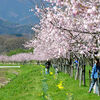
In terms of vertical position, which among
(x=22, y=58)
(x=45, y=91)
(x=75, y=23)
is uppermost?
(x=75, y=23)

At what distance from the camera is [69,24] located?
13125 millimetres

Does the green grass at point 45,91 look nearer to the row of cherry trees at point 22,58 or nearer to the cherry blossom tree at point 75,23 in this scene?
the cherry blossom tree at point 75,23

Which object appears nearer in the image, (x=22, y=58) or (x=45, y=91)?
(x=45, y=91)

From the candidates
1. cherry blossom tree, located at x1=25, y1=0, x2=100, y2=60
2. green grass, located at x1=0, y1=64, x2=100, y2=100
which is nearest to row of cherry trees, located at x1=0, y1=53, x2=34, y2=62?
green grass, located at x1=0, y1=64, x2=100, y2=100

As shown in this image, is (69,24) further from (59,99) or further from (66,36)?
(59,99)

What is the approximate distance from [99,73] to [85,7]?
7.14m

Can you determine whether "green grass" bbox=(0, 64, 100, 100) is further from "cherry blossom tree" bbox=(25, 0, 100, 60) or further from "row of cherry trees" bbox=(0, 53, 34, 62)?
"row of cherry trees" bbox=(0, 53, 34, 62)

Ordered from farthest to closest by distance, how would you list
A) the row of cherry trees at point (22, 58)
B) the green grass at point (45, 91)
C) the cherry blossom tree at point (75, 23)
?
the row of cherry trees at point (22, 58)
the green grass at point (45, 91)
the cherry blossom tree at point (75, 23)

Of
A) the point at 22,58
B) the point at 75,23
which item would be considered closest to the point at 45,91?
the point at 75,23

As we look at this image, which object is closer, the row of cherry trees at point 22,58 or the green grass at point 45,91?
the green grass at point 45,91

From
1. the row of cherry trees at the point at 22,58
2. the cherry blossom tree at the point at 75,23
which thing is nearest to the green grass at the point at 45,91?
the cherry blossom tree at the point at 75,23

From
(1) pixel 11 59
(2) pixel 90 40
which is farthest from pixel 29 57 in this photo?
(2) pixel 90 40

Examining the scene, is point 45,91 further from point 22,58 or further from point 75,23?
point 22,58

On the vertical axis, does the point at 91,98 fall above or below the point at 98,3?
below
